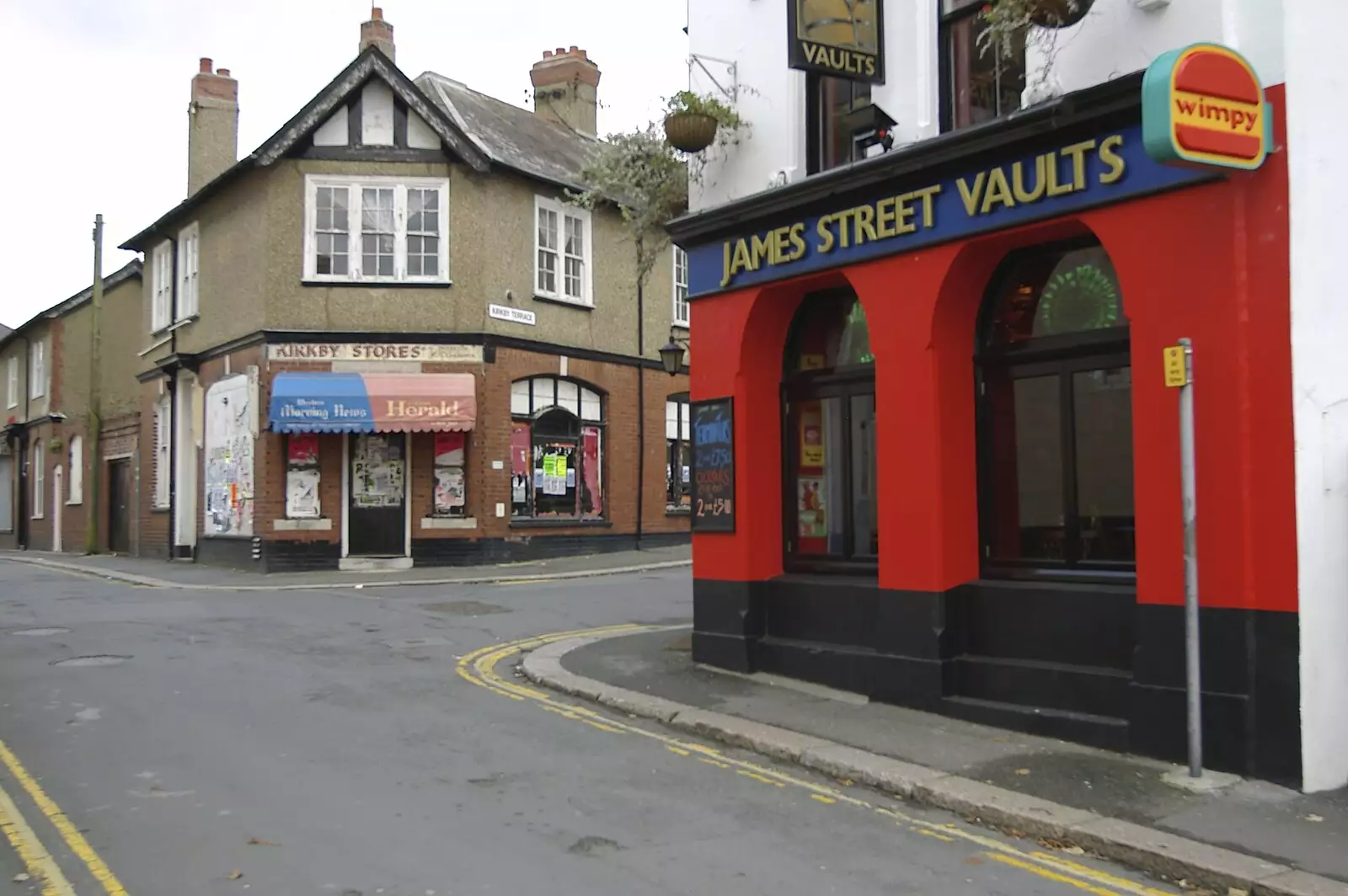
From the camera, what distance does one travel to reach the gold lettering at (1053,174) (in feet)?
25.6

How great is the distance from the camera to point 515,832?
19.5 feet

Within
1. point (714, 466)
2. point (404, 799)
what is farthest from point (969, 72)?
point (404, 799)

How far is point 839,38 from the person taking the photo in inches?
359

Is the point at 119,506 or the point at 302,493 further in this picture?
the point at 119,506

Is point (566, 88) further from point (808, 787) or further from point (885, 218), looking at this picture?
point (808, 787)

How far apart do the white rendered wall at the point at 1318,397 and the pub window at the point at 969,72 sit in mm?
2306

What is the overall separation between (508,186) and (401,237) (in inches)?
95.1

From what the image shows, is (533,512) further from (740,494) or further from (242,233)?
(740,494)

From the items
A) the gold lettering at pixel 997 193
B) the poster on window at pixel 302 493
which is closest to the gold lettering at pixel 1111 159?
the gold lettering at pixel 997 193

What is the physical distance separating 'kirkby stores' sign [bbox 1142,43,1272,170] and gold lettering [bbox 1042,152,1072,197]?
1159 mm

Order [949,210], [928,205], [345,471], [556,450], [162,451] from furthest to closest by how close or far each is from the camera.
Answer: [162,451]
[556,450]
[345,471]
[928,205]
[949,210]

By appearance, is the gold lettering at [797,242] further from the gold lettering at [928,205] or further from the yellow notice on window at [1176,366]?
the yellow notice on window at [1176,366]

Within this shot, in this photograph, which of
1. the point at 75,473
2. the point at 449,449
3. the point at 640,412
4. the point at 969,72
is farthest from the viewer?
the point at 75,473

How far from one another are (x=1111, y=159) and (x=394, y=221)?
17781 mm
